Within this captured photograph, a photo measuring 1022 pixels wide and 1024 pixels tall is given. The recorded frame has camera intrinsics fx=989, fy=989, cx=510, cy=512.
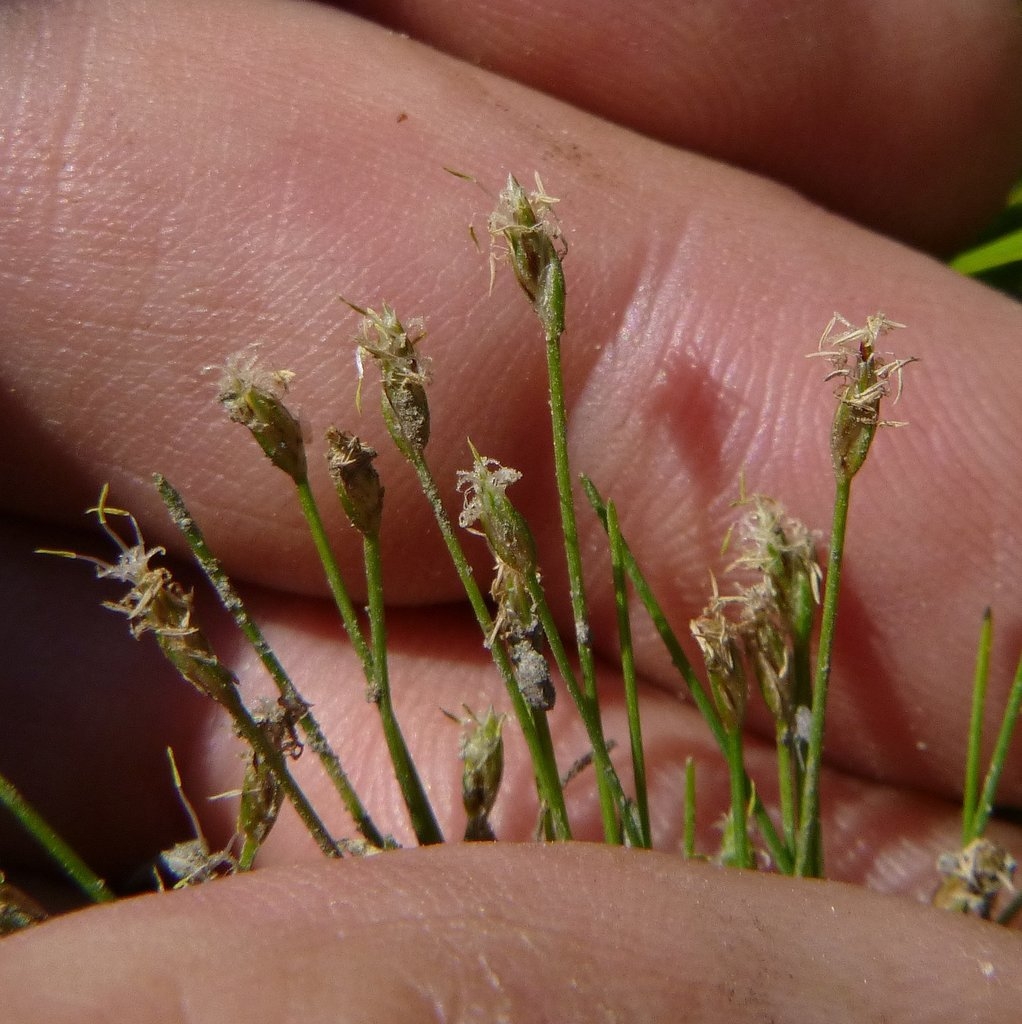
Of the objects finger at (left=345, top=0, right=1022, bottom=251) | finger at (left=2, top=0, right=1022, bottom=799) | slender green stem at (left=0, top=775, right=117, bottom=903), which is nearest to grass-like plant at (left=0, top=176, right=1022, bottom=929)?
slender green stem at (left=0, top=775, right=117, bottom=903)

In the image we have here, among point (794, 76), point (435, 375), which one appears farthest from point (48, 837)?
point (794, 76)

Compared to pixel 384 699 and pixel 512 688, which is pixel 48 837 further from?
pixel 512 688

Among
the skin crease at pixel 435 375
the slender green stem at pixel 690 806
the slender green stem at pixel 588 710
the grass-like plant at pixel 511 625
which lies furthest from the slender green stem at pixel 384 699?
the skin crease at pixel 435 375

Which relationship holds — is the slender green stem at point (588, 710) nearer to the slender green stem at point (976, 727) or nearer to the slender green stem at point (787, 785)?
the slender green stem at point (787, 785)

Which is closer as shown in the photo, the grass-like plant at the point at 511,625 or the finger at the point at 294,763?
the grass-like plant at the point at 511,625

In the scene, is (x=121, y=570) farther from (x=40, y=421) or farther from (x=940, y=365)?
(x=940, y=365)

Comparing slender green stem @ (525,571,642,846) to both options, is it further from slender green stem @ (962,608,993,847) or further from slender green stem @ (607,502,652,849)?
slender green stem @ (962,608,993,847)
